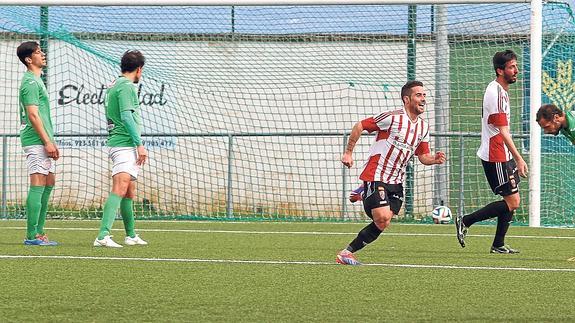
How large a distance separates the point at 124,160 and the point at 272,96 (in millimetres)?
8368

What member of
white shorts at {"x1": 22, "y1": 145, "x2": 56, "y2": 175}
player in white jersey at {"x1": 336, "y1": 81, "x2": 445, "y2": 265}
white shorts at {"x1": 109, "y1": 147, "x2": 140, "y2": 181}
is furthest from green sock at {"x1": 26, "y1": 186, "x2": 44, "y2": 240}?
player in white jersey at {"x1": 336, "y1": 81, "x2": 445, "y2": 265}

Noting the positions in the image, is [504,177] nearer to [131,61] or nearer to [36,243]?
[131,61]

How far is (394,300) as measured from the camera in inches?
274

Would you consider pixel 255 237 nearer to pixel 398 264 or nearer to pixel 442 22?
pixel 398 264

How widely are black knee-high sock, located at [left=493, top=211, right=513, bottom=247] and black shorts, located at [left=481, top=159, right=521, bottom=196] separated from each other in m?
0.21

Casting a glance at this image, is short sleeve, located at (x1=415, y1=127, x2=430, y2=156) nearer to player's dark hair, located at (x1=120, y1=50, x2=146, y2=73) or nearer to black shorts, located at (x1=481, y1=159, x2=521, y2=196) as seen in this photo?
black shorts, located at (x1=481, y1=159, x2=521, y2=196)

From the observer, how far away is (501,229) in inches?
435

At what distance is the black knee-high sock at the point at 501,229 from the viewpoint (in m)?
11.0

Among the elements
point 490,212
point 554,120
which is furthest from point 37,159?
point 554,120

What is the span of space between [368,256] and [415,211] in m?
7.43

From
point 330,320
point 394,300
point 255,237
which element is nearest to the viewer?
point 330,320

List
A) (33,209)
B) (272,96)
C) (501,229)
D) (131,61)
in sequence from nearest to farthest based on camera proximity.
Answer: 1. (501,229)
2. (131,61)
3. (33,209)
4. (272,96)

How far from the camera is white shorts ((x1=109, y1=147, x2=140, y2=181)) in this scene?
1118 cm

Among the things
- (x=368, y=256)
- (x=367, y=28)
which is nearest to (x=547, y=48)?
(x=367, y=28)
